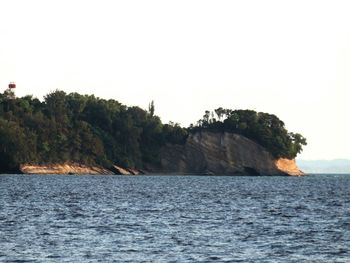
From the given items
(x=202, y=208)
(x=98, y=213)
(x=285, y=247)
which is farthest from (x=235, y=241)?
(x=202, y=208)

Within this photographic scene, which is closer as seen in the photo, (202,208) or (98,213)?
(98,213)

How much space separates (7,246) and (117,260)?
8.39 meters

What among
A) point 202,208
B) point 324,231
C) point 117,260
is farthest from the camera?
point 202,208

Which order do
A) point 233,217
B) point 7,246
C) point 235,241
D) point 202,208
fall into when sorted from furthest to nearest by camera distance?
1. point 202,208
2. point 233,217
3. point 235,241
4. point 7,246

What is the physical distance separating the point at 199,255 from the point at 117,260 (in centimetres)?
513

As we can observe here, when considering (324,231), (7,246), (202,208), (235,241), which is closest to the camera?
(7,246)

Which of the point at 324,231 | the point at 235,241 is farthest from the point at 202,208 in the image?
the point at 235,241

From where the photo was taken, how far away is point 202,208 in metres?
86.8

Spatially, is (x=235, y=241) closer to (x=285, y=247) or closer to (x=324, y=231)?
(x=285, y=247)

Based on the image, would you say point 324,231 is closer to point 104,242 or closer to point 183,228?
point 183,228

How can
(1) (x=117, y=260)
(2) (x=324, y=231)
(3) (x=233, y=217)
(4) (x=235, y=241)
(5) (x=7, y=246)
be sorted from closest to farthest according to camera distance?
(1) (x=117, y=260) → (5) (x=7, y=246) → (4) (x=235, y=241) → (2) (x=324, y=231) → (3) (x=233, y=217)

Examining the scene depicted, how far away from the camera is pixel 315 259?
45312 mm

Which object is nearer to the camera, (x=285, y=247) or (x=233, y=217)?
(x=285, y=247)

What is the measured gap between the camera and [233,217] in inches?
2913
